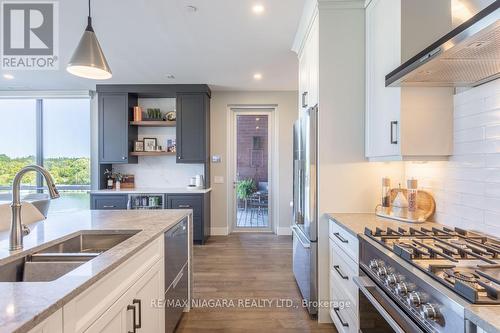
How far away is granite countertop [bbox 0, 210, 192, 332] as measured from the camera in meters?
0.73

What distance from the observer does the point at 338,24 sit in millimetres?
2256

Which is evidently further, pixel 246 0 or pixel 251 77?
pixel 251 77

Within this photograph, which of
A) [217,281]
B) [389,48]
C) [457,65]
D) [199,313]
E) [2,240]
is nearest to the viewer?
[457,65]

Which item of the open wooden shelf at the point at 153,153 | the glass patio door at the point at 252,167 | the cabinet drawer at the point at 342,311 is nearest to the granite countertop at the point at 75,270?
the cabinet drawer at the point at 342,311

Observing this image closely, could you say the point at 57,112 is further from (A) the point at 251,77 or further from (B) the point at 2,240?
(B) the point at 2,240

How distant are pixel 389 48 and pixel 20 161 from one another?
6033 millimetres

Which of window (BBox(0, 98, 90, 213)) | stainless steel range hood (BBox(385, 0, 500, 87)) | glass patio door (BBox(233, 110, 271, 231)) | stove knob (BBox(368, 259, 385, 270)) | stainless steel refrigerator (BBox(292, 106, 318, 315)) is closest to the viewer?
stainless steel range hood (BBox(385, 0, 500, 87))

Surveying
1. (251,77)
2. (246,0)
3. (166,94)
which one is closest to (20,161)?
(166,94)

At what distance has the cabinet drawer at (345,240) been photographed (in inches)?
66.4

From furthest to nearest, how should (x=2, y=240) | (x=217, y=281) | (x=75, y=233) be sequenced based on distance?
1. (x=217, y=281)
2. (x=75, y=233)
3. (x=2, y=240)

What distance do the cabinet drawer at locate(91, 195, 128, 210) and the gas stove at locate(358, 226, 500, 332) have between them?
3903mm

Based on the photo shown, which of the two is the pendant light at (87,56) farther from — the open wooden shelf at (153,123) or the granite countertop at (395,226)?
the open wooden shelf at (153,123)

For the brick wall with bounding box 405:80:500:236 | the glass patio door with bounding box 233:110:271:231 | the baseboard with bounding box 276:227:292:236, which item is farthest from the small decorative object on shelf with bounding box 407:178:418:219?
the glass patio door with bounding box 233:110:271:231

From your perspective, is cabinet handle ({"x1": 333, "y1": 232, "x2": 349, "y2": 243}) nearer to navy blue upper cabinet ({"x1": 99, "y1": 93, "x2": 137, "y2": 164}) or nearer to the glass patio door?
the glass patio door
